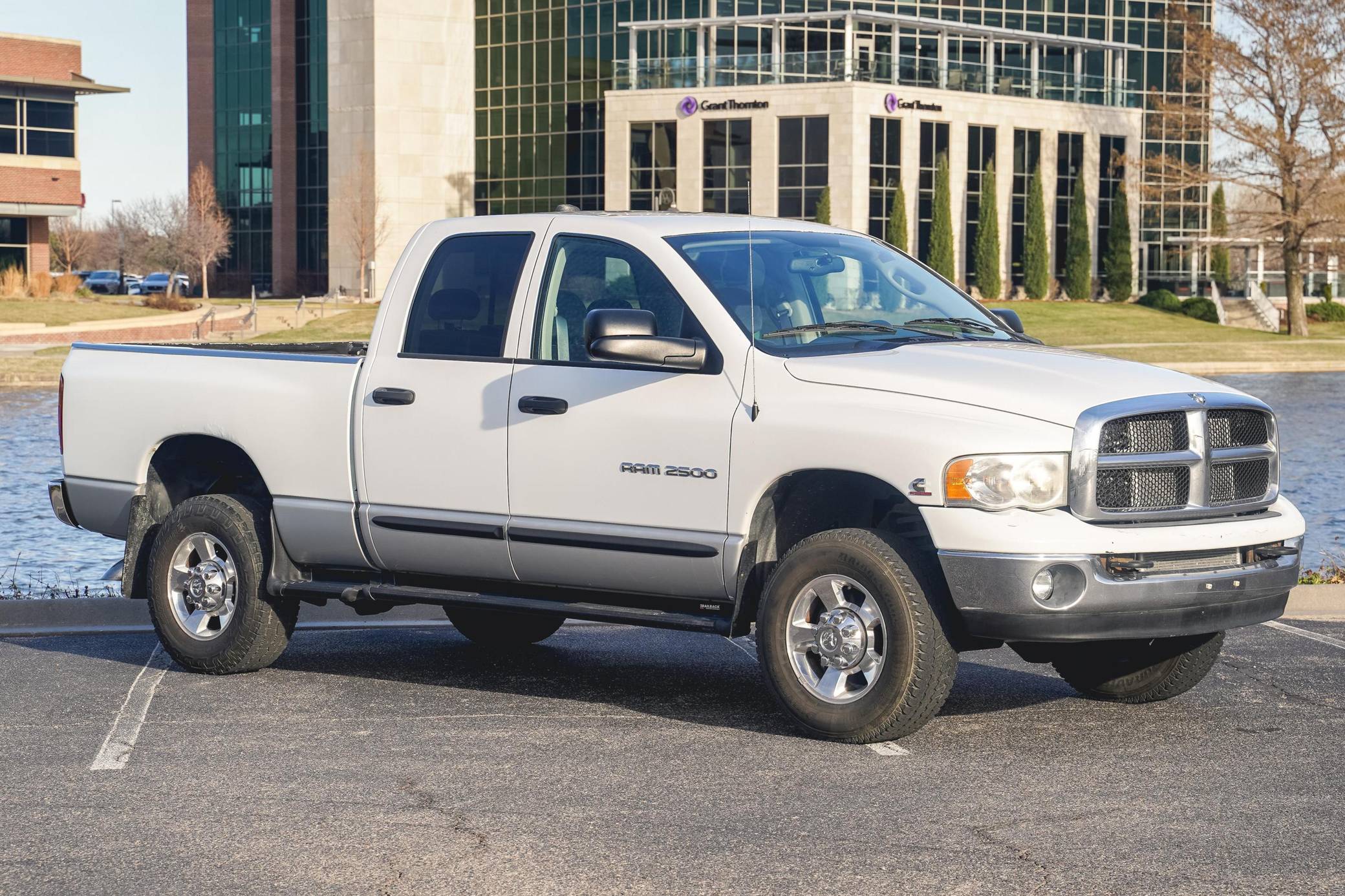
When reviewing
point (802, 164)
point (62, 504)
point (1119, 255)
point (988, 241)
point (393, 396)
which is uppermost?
point (802, 164)

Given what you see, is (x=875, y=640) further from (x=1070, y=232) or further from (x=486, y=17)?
(x=486, y=17)

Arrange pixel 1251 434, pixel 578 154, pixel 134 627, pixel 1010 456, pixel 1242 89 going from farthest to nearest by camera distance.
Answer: pixel 578 154 → pixel 1242 89 → pixel 134 627 → pixel 1251 434 → pixel 1010 456

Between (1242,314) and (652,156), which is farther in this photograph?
(1242,314)

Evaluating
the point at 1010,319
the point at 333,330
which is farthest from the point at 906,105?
the point at 1010,319

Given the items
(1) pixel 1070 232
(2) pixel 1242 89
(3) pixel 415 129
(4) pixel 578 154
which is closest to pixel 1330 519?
(2) pixel 1242 89

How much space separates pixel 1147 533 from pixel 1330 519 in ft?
42.1

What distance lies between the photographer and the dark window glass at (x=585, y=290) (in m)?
7.96

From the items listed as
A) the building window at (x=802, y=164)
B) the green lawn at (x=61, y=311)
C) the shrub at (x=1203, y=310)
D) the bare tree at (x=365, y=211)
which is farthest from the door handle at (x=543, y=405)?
the bare tree at (x=365, y=211)

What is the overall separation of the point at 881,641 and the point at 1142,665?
160 cm

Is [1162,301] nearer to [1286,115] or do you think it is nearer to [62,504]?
[1286,115]

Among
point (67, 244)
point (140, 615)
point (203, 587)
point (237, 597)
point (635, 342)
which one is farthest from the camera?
point (67, 244)

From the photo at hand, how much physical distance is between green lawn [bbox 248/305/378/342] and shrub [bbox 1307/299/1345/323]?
38.7 metres

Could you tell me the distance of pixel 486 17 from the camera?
90.9 metres

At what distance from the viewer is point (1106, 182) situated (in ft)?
271
